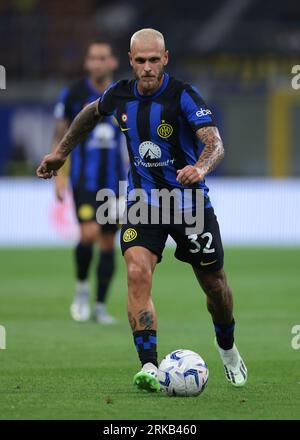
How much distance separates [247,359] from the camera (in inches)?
368

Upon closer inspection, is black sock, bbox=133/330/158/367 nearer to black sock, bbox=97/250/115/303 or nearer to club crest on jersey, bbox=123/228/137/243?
club crest on jersey, bbox=123/228/137/243

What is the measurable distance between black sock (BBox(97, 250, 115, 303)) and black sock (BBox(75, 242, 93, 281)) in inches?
5.1

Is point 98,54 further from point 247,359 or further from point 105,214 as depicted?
point 247,359

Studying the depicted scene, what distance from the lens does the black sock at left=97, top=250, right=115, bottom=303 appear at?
1202cm

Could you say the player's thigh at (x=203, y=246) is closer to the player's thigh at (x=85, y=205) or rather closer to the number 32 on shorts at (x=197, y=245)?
the number 32 on shorts at (x=197, y=245)

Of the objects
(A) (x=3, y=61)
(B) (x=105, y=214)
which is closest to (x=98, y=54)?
(B) (x=105, y=214)

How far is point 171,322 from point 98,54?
287cm

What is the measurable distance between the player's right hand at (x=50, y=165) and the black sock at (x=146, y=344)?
140cm

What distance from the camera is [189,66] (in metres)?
28.6

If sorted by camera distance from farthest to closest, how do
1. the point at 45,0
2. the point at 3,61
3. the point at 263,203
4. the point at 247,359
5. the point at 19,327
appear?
the point at 45,0 < the point at 3,61 < the point at 263,203 < the point at 19,327 < the point at 247,359

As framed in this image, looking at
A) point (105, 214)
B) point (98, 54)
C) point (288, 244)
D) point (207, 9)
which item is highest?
point (207, 9)

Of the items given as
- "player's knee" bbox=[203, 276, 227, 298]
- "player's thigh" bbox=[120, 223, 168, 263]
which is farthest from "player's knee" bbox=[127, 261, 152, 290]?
"player's knee" bbox=[203, 276, 227, 298]

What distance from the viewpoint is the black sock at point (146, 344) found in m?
7.43

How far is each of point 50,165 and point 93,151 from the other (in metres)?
4.45
